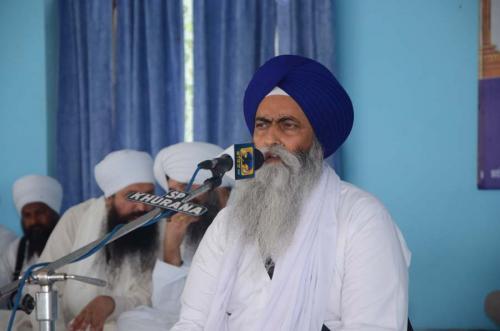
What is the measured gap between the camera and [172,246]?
3570mm

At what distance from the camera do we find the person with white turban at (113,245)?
354cm

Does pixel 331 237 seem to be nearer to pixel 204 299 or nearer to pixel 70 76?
pixel 204 299

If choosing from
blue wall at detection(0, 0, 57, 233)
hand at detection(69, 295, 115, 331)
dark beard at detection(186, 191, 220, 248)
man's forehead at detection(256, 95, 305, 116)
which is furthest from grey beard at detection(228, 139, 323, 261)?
blue wall at detection(0, 0, 57, 233)

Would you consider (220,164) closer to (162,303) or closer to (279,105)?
(279,105)

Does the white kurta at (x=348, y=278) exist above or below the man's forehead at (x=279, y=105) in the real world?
below

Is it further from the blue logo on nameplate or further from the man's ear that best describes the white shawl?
the man's ear

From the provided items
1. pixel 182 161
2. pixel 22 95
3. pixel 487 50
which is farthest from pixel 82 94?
pixel 487 50

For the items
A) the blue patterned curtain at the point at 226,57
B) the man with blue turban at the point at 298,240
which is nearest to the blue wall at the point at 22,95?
the blue patterned curtain at the point at 226,57

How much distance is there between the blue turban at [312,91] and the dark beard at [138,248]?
1.66 meters

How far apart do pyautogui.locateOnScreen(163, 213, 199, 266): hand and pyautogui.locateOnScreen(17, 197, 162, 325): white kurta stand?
0.16 meters

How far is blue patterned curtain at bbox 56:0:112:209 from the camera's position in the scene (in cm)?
469

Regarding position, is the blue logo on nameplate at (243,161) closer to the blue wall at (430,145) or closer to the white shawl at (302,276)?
the white shawl at (302,276)

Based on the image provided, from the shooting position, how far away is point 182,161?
3748mm

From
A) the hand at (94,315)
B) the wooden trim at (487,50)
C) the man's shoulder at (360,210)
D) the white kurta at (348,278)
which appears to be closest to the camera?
the white kurta at (348,278)
